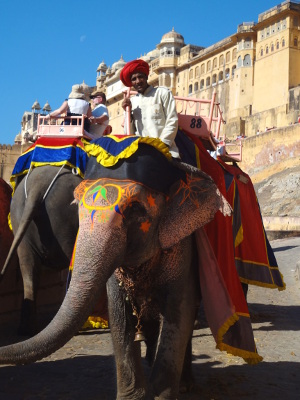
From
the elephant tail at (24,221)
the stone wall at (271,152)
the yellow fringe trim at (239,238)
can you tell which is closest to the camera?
the elephant tail at (24,221)

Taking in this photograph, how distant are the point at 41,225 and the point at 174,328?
3193 millimetres

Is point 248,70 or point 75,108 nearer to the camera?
point 75,108

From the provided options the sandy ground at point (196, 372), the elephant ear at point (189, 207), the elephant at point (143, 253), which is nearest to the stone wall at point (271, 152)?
the sandy ground at point (196, 372)

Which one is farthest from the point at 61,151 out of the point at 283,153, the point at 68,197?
the point at 283,153

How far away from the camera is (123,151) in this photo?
3.73m

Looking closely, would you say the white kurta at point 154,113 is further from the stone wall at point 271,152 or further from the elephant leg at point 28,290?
the stone wall at point 271,152

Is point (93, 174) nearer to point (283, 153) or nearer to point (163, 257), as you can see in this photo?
point (163, 257)

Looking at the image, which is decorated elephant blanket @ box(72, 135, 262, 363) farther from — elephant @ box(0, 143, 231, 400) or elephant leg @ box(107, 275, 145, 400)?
elephant leg @ box(107, 275, 145, 400)

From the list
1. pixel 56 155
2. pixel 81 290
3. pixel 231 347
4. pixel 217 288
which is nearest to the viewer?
pixel 81 290

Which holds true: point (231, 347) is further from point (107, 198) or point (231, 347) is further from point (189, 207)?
point (107, 198)

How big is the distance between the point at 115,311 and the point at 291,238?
2098cm

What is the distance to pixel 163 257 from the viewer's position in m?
3.97

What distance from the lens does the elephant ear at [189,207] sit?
3.88 meters

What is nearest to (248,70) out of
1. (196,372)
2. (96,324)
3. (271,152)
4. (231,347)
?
(271,152)
